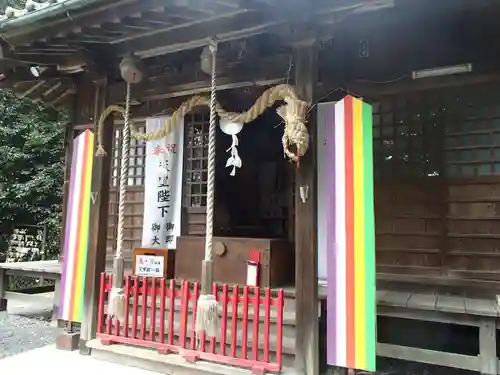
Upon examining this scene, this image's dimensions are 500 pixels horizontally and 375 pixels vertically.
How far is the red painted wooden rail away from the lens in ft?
12.6

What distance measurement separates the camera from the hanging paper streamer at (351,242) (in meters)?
3.49

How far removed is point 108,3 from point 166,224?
3409mm

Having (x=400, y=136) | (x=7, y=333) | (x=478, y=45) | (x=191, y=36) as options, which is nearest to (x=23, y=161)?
(x=7, y=333)

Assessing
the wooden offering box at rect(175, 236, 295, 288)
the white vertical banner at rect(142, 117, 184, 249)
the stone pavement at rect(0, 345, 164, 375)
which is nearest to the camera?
the stone pavement at rect(0, 345, 164, 375)

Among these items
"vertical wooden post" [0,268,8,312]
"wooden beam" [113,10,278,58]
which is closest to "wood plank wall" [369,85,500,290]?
"wooden beam" [113,10,278,58]

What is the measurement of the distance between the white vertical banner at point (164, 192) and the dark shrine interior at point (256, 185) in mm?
992

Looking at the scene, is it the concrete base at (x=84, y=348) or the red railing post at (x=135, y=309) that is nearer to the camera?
the red railing post at (x=135, y=309)

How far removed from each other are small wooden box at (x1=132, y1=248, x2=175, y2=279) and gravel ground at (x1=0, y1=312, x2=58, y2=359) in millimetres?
1662

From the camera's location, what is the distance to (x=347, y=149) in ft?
12.0

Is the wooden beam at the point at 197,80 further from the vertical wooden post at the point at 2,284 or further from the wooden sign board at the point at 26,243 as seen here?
the wooden sign board at the point at 26,243

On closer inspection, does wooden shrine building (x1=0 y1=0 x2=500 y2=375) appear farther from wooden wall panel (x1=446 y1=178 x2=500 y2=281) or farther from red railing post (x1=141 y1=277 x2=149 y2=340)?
red railing post (x1=141 y1=277 x2=149 y2=340)

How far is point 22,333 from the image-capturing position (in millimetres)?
6422

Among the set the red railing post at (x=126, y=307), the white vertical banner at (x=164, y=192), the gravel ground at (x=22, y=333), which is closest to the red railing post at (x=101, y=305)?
the red railing post at (x=126, y=307)

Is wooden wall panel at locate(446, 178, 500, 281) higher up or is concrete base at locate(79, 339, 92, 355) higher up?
wooden wall panel at locate(446, 178, 500, 281)
